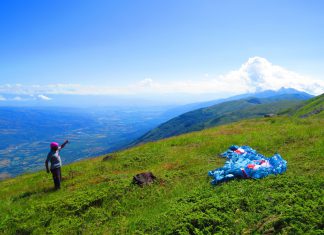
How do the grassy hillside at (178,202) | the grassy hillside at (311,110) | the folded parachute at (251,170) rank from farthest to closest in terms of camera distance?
the grassy hillside at (311,110)
the folded parachute at (251,170)
the grassy hillside at (178,202)

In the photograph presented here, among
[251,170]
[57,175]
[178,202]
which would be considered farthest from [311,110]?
[57,175]

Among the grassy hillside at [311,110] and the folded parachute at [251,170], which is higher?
the folded parachute at [251,170]

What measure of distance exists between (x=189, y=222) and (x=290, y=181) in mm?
5895

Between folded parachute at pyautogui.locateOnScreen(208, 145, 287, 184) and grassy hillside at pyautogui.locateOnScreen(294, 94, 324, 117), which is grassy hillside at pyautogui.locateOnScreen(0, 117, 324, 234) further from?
grassy hillside at pyautogui.locateOnScreen(294, 94, 324, 117)

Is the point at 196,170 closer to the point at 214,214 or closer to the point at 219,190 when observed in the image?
the point at 219,190

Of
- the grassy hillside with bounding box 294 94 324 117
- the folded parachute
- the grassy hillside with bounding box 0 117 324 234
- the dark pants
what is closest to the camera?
the grassy hillside with bounding box 0 117 324 234

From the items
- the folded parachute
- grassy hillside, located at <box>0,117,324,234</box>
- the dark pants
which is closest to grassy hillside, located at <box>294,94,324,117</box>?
grassy hillside, located at <box>0,117,324,234</box>

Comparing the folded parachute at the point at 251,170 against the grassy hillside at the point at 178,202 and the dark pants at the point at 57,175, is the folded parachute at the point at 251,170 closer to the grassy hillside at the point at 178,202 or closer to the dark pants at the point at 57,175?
the grassy hillside at the point at 178,202

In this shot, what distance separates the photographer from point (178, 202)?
13406 millimetres

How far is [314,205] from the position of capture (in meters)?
9.81

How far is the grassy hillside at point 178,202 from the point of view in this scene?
32.8 feet

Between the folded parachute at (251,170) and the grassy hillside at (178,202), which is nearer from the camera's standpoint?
the grassy hillside at (178,202)

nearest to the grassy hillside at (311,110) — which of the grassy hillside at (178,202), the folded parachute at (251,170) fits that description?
the grassy hillside at (178,202)

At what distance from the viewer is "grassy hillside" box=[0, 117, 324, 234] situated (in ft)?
32.8
